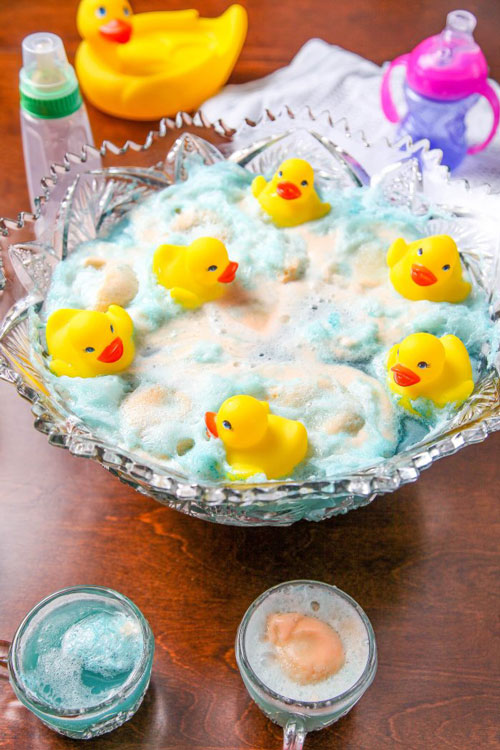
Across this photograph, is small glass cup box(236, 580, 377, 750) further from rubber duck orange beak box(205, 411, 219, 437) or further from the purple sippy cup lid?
the purple sippy cup lid

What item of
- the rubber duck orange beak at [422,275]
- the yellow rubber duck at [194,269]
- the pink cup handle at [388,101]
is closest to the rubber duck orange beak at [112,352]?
the yellow rubber duck at [194,269]

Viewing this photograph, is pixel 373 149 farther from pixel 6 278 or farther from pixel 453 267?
pixel 6 278

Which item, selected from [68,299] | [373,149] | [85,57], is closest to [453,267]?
[373,149]

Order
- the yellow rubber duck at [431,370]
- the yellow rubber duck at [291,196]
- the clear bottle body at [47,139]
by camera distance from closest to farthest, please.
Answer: the yellow rubber duck at [431,370] → the yellow rubber duck at [291,196] → the clear bottle body at [47,139]

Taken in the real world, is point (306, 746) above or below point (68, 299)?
below

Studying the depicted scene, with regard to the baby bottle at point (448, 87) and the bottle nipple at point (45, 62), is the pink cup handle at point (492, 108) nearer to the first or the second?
the baby bottle at point (448, 87)

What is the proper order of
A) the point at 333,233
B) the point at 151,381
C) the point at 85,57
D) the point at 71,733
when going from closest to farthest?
the point at 71,733, the point at 151,381, the point at 333,233, the point at 85,57

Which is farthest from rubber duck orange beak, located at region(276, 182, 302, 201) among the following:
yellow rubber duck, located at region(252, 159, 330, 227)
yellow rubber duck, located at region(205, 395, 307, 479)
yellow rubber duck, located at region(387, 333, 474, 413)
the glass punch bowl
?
yellow rubber duck, located at region(205, 395, 307, 479)
